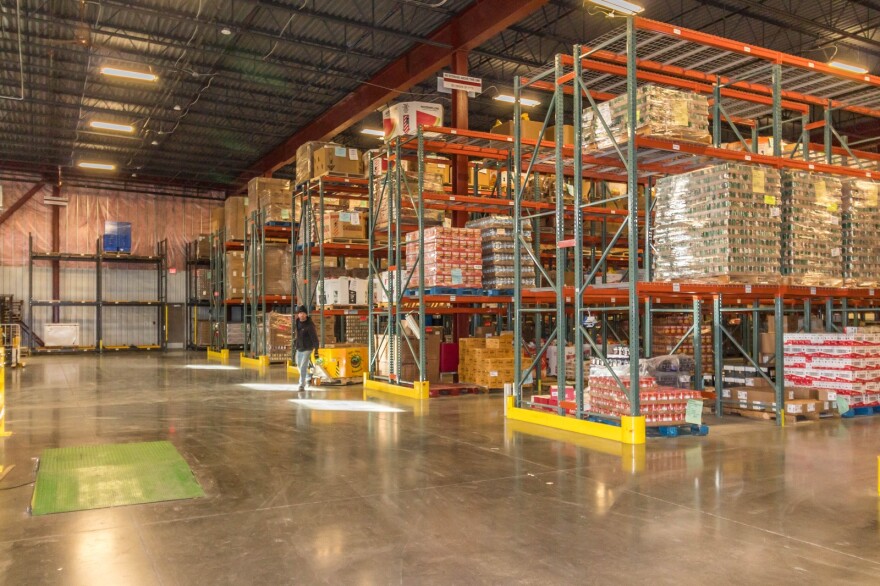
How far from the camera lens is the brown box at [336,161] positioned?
15.2 metres

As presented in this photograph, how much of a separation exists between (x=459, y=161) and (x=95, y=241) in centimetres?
2049

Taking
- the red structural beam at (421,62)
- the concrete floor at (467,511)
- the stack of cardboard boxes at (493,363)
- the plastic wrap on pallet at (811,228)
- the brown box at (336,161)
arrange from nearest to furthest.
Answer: the concrete floor at (467,511), the plastic wrap on pallet at (811,228), the stack of cardboard boxes at (493,363), the red structural beam at (421,62), the brown box at (336,161)

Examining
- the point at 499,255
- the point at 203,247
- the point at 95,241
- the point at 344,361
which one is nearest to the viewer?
the point at 499,255

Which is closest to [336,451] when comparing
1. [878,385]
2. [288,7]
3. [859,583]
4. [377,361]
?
[859,583]

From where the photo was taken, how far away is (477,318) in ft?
54.2

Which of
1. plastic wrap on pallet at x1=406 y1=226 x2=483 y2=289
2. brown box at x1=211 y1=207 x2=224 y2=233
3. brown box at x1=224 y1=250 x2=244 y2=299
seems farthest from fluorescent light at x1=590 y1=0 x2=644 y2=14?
brown box at x1=211 y1=207 x2=224 y2=233

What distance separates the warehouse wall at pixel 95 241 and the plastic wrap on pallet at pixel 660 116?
25758 mm

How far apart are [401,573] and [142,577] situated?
1379mm

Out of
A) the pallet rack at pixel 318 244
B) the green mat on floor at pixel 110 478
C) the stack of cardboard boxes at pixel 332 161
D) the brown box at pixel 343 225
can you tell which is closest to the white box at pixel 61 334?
the pallet rack at pixel 318 244

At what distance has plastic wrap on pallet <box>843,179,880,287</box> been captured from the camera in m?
9.17

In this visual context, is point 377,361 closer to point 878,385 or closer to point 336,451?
point 336,451

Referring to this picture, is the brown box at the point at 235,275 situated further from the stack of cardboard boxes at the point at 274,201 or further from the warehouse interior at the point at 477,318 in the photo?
the stack of cardboard boxes at the point at 274,201

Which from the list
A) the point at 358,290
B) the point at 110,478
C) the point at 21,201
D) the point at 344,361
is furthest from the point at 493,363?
the point at 21,201

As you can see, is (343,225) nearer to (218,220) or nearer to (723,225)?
(723,225)
